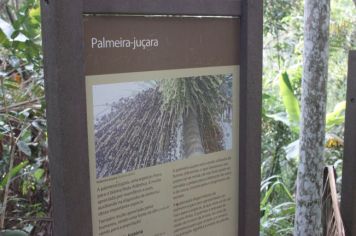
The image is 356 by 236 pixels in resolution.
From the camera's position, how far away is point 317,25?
3.18 metres

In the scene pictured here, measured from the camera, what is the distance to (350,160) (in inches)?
112

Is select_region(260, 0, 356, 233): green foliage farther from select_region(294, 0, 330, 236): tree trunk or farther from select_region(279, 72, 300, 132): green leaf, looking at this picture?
select_region(294, 0, 330, 236): tree trunk

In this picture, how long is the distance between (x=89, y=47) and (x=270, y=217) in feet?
10.7

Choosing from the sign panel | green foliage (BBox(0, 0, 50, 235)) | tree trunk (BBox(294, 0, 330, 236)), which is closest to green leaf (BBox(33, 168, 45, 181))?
green foliage (BBox(0, 0, 50, 235))

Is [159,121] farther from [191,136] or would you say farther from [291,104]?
[291,104]

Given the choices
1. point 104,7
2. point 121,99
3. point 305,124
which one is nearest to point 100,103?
point 121,99

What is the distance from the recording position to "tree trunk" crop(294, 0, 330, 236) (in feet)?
10.5

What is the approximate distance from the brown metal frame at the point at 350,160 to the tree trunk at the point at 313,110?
1.24 feet

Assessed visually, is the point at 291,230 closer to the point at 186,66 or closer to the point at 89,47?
the point at 186,66

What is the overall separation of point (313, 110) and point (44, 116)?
1.78 meters

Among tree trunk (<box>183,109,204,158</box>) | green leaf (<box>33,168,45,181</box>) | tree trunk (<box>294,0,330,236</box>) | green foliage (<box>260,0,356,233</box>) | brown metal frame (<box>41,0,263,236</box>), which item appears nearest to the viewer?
brown metal frame (<box>41,0,263,236</box>)

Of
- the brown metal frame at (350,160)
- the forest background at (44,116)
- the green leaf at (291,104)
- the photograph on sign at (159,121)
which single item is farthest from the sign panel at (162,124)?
the green leaf at (291,104)

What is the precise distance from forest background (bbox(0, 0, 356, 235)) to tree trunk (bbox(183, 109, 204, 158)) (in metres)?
0.82

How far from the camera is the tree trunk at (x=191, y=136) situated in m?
1.75
